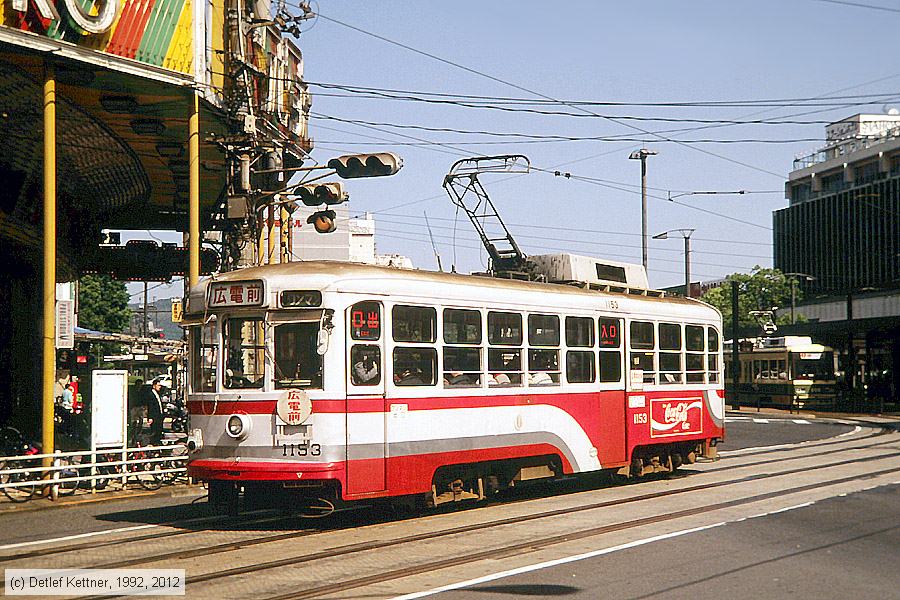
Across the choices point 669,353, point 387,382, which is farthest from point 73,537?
point 669,353

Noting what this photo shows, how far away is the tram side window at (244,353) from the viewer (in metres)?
13.3

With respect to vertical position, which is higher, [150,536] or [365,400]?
[365,400]

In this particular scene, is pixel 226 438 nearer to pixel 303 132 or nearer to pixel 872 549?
pixel 872 549

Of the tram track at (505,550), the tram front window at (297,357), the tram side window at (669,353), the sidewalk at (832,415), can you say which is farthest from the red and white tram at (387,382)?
the sidewalk at (832,415)

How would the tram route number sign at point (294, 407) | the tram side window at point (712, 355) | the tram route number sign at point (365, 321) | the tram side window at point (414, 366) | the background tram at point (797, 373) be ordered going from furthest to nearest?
the background tram at point (797, 373) → the tram side window at point (712, 355) → the tram side window at point (414, 366) → the tram route number sign at point (365, 321) → the tram route number sign at point (294, 407)

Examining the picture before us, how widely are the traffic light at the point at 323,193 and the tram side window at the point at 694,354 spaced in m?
6.96

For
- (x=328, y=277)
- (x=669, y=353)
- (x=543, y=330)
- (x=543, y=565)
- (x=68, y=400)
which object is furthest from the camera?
(x=68, y=400)

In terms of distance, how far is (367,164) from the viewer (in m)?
20.5

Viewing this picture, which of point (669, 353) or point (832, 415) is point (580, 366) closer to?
point (669, 353)

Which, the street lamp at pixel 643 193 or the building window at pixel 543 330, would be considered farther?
the street lamp at pixel 643 193

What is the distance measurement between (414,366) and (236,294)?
2376 mm

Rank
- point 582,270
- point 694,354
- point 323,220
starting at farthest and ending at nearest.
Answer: point 323,220
point 694,354
point 582,270

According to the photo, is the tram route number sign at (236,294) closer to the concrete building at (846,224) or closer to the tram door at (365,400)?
the tram door at (365,400)

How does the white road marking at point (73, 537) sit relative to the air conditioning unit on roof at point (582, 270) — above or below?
below
